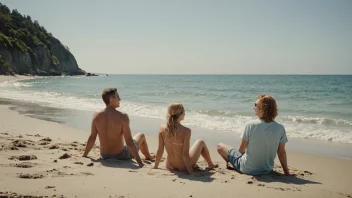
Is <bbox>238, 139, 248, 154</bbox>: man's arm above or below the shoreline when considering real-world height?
above

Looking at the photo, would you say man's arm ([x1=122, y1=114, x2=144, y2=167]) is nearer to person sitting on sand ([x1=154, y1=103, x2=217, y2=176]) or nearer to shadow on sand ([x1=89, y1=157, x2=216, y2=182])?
shadow on sand ([x1=89, y1=157, x2=216, y2=182])

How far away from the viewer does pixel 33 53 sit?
238ft

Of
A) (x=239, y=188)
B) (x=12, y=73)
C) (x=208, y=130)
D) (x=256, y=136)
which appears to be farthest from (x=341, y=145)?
(x=12, y=73)

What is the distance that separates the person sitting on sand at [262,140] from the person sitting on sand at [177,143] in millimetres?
783

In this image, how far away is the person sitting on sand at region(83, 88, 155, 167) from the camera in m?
5.00

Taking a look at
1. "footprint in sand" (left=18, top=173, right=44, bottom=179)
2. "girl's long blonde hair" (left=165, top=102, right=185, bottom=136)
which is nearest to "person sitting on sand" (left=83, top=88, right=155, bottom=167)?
"girl's long blonde hair" (left=165, top=102, right=185, bottom=136)

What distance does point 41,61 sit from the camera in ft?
258

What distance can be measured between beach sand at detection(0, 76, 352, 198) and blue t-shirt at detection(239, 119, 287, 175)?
17 centimetres

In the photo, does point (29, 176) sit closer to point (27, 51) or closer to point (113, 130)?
point (113, 130)

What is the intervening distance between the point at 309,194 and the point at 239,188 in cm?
86

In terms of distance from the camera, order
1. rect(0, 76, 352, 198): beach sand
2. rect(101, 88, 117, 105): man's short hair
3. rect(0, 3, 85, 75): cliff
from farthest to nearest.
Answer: rect(0, 3, 85, 75): cliff < rect(101, 88, 117, 105): man's short hair < rect(0, 76, 352, 198): beach sand

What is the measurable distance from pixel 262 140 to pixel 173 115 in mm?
1391

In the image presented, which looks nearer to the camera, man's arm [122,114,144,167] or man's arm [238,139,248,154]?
man's arm [238,139,248,154]

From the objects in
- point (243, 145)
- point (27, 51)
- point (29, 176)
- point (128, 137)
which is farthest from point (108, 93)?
point (27, 51)
